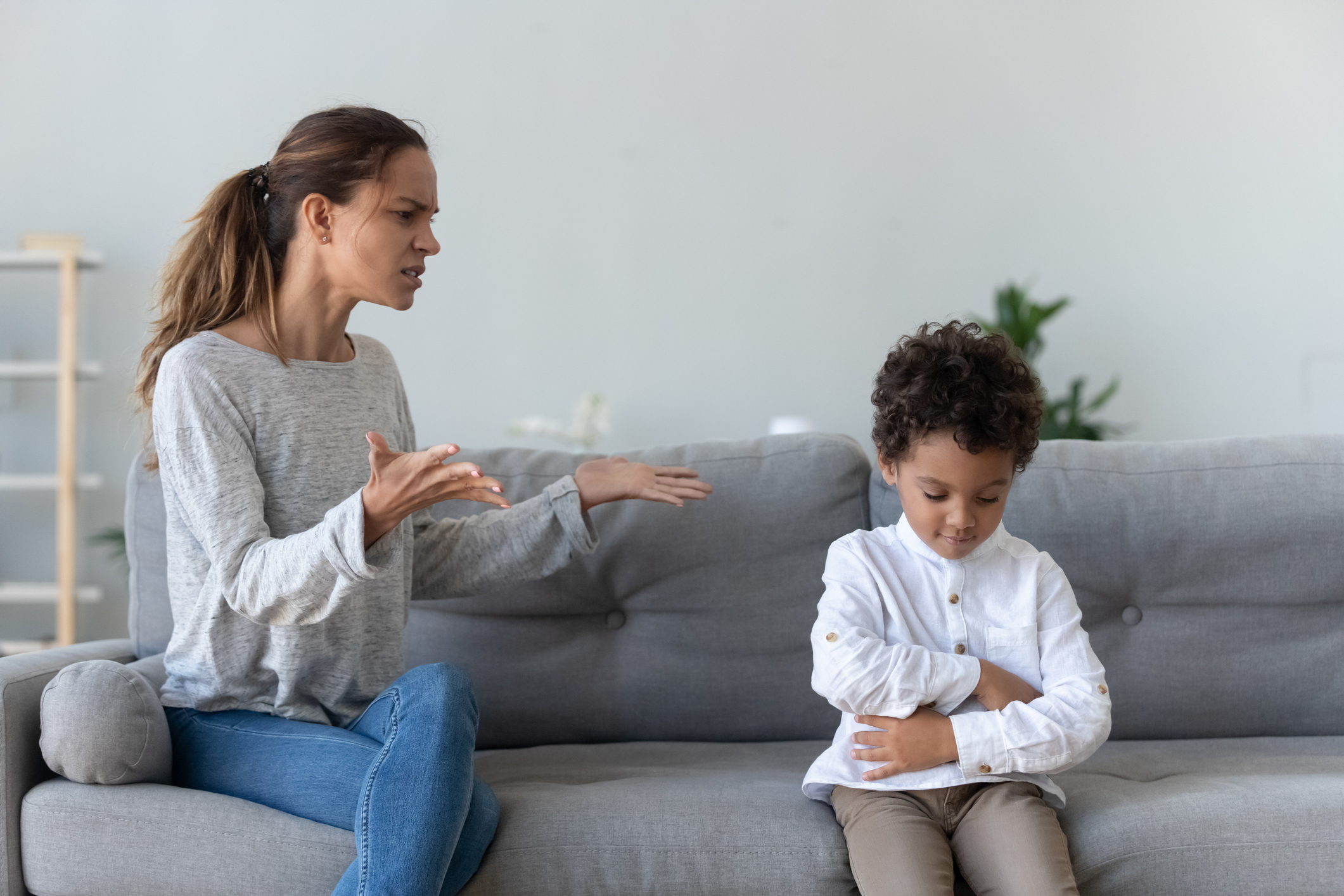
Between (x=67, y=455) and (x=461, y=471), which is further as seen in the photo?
(x=67, y=455)

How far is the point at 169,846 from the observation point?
3.77ft

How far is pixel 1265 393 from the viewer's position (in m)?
3.42

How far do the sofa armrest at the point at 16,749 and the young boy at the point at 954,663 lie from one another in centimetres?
94

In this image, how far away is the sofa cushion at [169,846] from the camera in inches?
44.8

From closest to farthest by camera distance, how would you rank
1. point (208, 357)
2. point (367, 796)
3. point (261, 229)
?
point (367, 796)
point (208, 357)
point (261, 229)

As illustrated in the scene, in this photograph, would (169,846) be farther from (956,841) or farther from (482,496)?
(956,841)

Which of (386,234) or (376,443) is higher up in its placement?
(386,234)

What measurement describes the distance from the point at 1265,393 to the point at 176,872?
3.48 m

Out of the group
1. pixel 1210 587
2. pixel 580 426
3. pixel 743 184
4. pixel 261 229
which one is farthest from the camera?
pixel 743 184

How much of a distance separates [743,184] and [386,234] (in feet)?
7.29

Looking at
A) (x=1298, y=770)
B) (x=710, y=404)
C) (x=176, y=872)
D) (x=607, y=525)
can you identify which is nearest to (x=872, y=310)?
(x=710, y=404)

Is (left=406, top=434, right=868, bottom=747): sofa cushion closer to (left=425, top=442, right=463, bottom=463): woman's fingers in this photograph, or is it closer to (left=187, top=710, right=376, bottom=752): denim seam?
(left=187, top=710, right=376, bottom=752): denim seam

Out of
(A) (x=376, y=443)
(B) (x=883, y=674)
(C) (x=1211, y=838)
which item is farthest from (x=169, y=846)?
(C) (x=1211, y=838)

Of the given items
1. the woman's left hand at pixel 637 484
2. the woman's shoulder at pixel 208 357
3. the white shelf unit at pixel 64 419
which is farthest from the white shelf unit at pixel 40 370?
the woman's left hand at pixel 637 484
